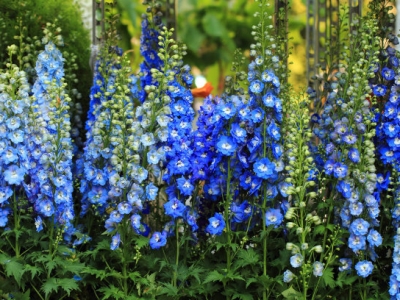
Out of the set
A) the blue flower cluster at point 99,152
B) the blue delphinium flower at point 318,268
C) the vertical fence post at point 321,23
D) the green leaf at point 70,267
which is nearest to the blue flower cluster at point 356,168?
the blue delphinium flower at point 318,268

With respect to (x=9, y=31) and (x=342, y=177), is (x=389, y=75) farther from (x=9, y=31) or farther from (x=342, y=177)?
(x=9, y=31)

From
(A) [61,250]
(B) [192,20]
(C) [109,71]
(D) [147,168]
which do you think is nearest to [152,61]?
(C) [109,71]

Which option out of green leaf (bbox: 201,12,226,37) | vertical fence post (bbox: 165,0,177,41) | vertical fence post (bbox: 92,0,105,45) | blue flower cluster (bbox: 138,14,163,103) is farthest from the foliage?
green leaf (bbox: 201,12,226,37)

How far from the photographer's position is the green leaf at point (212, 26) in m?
12.5

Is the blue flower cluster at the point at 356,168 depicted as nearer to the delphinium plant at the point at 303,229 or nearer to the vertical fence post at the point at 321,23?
the delphinium plant at the point at 303,229

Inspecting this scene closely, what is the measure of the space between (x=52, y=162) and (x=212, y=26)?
26.1 feet

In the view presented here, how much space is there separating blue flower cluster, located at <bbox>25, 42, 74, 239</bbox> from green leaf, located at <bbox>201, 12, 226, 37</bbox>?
7572mm

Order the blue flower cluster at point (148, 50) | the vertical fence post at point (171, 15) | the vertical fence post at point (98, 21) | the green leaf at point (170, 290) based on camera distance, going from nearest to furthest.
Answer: the green leaf at point (170, 290)
the blue flower cluster at point (148, 50)
the vertical fence post at point (98, 21)
the vertical fence post at point (171, 15)

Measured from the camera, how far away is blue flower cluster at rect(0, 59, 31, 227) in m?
4.74

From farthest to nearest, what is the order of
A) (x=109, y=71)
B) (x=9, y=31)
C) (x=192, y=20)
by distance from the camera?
1. (x=192, y=20)
2. (x=9, y=31)
3. (x=109, y=71)

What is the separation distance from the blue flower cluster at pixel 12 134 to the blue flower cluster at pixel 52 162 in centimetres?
10

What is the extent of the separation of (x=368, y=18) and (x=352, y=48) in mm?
211

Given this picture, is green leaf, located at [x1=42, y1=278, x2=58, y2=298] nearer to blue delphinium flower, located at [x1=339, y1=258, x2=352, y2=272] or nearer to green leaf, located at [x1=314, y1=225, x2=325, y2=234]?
green leaf, located at [x1=314, y1=225, x2=325, y2=234]

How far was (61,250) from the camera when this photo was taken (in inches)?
191
